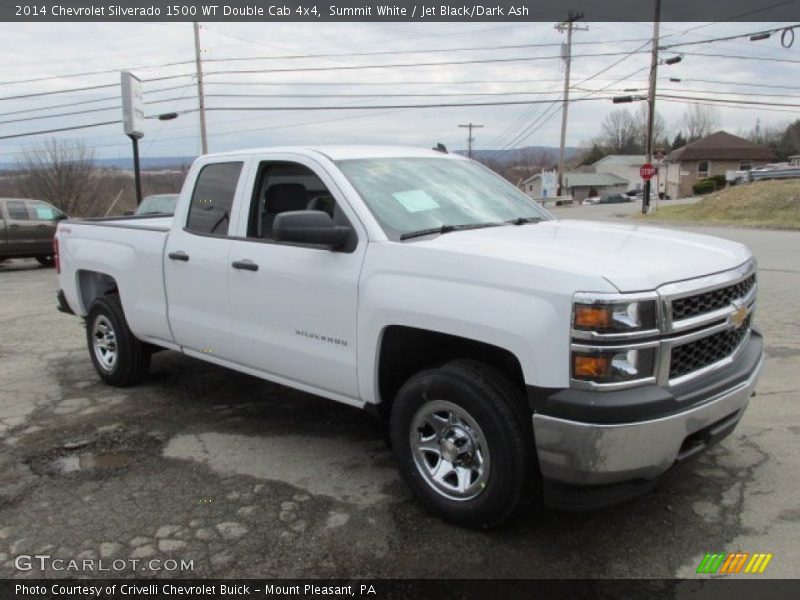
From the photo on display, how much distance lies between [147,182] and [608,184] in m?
81.7

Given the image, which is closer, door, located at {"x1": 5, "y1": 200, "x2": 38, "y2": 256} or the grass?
door, located at {"x1": 5, "y1": 200, "x2": 38, "y2": 256}

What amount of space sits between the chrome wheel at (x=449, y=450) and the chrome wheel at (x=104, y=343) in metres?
3.46

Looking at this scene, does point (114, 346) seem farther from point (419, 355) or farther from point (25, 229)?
point (25, 229)

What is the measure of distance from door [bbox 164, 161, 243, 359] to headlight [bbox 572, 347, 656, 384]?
8.38 ft

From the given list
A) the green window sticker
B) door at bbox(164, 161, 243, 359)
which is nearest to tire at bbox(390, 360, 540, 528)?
the green window sticker

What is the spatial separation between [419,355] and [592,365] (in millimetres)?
1114

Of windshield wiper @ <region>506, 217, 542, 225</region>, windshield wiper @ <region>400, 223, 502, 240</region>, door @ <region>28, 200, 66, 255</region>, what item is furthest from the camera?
door @ <region>28, 200, 66, 255</region>

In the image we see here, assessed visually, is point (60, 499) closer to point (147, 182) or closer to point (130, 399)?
point (130, 399)

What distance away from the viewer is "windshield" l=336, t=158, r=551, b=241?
393cm

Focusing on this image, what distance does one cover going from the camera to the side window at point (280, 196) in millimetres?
4520

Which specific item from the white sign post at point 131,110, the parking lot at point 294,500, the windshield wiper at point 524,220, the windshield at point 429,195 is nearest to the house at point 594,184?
the white sign post at point 131,110

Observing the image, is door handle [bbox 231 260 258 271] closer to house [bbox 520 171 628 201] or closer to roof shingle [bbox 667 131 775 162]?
roof shingle [bbox 667 131 775 162]

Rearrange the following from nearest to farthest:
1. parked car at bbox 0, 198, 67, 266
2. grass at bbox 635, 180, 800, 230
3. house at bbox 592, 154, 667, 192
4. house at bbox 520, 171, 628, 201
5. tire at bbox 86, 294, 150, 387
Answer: tire at bbox 86, 294, 150, 387 < parked car at bbox 0, 198, 67, 266 < grass at bbox 635, 180, 800, 230 < house at bbox 592, 154, 667, 192 < house at bbox 520, 171, 628, 201

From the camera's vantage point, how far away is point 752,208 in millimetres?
29984
